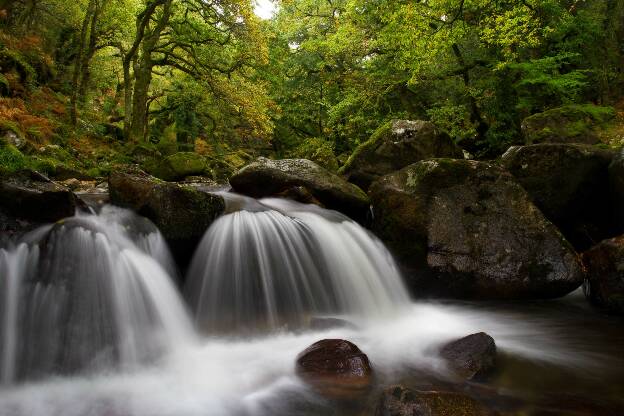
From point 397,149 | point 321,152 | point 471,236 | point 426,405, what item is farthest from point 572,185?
point 321,152

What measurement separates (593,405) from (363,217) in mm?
5294

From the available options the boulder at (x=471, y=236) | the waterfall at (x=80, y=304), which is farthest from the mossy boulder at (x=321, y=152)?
the waterfall at (x=80, y=304)

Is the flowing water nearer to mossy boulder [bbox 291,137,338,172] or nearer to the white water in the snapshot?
the white water

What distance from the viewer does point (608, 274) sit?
5828 millimetres

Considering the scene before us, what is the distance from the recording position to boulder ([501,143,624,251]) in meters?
7.50

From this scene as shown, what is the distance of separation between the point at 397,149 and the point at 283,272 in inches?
205

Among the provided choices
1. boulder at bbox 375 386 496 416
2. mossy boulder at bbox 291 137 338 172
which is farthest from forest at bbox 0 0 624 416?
mossy boulder at bbox 291 137 338 172

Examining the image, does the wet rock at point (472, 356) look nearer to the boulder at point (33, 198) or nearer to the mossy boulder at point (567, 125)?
the boulder at point (33, 198)

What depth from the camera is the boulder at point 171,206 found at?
5.73 m

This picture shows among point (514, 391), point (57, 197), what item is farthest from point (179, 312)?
point (514, 391)

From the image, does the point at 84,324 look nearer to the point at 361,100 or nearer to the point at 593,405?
the point at 593,405

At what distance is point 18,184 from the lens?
4855mm

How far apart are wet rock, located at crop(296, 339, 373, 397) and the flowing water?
0.40 ft

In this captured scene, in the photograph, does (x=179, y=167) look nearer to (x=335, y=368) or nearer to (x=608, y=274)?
(x=335, y=368)
